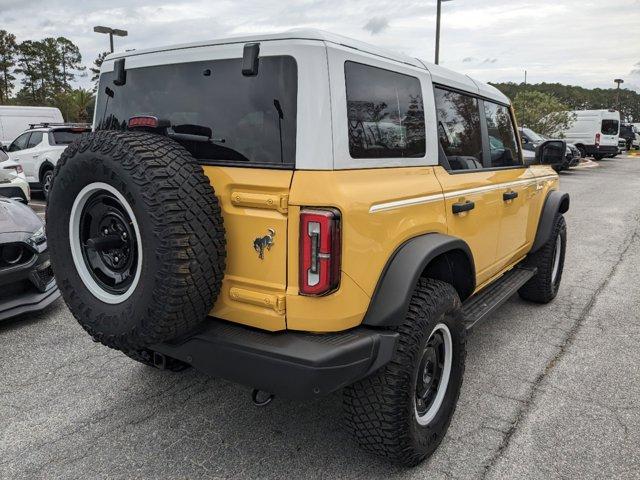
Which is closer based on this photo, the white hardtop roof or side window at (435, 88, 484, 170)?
the white hardtop roof

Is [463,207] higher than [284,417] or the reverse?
Answer: higher

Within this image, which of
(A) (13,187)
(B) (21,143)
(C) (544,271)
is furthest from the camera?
(B) (21,143)

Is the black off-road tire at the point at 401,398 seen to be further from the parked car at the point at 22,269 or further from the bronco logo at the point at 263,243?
the parked car at the point at 22,269

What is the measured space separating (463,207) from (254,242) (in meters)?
1.34

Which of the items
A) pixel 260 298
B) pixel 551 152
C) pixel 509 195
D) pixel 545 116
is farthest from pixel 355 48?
pixel 545 116

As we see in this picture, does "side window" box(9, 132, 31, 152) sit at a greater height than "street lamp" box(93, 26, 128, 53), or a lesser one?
lesser

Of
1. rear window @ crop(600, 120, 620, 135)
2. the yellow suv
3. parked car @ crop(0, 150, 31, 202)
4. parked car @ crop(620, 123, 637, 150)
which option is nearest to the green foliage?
parked car @ crop(620, 123, 637, 150)

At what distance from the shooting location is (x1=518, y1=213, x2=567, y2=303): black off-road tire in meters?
4.59

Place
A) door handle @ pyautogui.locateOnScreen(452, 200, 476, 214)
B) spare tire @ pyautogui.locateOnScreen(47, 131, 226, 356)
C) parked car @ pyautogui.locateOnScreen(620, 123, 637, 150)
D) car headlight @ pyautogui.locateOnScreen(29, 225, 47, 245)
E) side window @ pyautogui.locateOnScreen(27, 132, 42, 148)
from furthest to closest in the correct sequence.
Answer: parked car @ pyautogui.locateOnScreen(620, 123, 637, 150)
side window @ pyautogui.locateOnScreen(27, 132, 42, 148)
car headlight @ pyautogui.locateOnScreen(29, 225, 47, 245)
door handle @ pyautogui.locateOnScreen(452, 200, 476, 214)
spare tire @ pyautogui.locateOnScreen(47, 131, 226, 356)

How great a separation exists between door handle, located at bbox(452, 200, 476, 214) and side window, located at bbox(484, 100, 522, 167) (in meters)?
0.75

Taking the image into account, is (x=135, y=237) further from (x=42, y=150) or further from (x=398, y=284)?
(x=42, y=150)

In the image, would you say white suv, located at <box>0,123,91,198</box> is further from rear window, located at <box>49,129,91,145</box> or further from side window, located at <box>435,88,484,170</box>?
side window, located at <box>435,88,484,170</box>

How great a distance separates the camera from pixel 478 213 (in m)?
3.14

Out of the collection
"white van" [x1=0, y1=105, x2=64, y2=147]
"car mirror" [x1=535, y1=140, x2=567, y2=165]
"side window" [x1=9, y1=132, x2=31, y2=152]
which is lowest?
"car mirror" [x1=535, y1=140, x2=567, y2=165]
